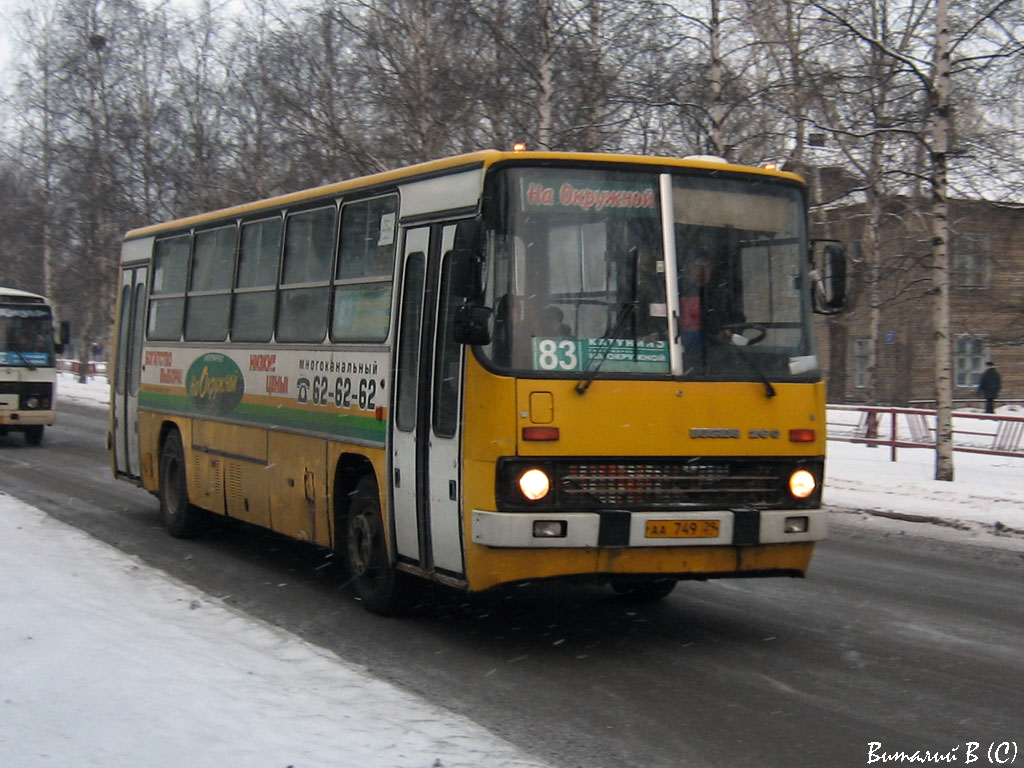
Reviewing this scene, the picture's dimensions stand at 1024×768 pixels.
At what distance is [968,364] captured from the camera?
52938 millimetres

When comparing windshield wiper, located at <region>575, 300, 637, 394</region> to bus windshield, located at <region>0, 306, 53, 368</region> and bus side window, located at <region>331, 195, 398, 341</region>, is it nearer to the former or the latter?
bus side window, located at <region>331, 195, 398, 341</region>

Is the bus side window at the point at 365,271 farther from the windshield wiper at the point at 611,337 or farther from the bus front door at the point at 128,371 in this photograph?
the bus front door at the point at 128,371

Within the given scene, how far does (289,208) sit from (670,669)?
5.25m

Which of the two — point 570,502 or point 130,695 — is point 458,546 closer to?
point 570,502

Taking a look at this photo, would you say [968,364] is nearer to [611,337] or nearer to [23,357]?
[23,357]

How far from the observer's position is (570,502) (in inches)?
298

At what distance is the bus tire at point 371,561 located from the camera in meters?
8.87

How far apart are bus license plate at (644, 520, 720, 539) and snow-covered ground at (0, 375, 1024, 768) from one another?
1.84 metres

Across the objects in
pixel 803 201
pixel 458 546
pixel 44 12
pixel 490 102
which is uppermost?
pixel 44 12

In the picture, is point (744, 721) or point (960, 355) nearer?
point (744, 721)

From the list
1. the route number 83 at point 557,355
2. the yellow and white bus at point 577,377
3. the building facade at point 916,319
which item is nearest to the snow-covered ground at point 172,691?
the yellow and white bus at point 577,377

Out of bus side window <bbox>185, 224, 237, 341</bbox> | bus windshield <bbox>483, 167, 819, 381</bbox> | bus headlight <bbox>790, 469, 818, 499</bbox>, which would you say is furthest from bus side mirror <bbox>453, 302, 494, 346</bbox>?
bus side window <bbox>185, 224, 237, 341</bbox>

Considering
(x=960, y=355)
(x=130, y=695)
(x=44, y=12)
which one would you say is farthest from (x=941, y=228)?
(x=44, y=12)

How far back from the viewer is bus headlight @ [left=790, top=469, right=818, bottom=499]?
26.6 ft
